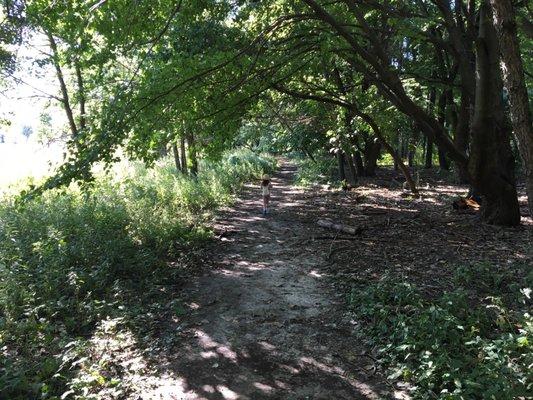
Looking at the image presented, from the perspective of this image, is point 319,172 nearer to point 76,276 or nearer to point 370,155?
point 370,155

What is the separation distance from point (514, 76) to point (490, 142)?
4.49 metres

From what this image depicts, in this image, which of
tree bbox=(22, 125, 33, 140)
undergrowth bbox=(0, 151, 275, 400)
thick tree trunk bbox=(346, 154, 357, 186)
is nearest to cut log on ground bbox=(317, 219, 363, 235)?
undergrowth bbox=(0, 151, 275, 400)

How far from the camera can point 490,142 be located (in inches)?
352

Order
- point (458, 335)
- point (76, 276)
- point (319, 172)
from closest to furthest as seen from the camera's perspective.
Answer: point (458, 335) < point (76, 276) < point (319, 172)

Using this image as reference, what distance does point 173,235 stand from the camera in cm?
977

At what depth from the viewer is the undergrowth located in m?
4.80

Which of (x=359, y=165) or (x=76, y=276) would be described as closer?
(x=76, y=276)

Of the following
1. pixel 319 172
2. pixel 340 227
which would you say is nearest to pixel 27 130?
pixel 319 172

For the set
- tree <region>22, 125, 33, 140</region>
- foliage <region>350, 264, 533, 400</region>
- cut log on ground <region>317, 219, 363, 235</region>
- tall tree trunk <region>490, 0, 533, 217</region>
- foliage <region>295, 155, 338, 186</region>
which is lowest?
foliage <region>350, 264, 533, 400</region>

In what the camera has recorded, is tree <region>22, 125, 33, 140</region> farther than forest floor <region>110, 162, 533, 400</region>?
Yes

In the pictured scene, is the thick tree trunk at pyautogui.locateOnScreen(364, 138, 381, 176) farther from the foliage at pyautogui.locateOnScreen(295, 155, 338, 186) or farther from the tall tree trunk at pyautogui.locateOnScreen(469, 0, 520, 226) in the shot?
the tall tree trunk at pyautogui.locateOnScreen(469, 0, 520, 226)

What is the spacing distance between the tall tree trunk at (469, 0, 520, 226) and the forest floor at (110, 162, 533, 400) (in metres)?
0.53

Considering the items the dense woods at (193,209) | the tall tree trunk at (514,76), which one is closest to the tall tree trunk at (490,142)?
the dense woods at (193,209)

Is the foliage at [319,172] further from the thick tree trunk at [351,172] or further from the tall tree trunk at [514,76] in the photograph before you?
the tall tree trunk at [514,76]
